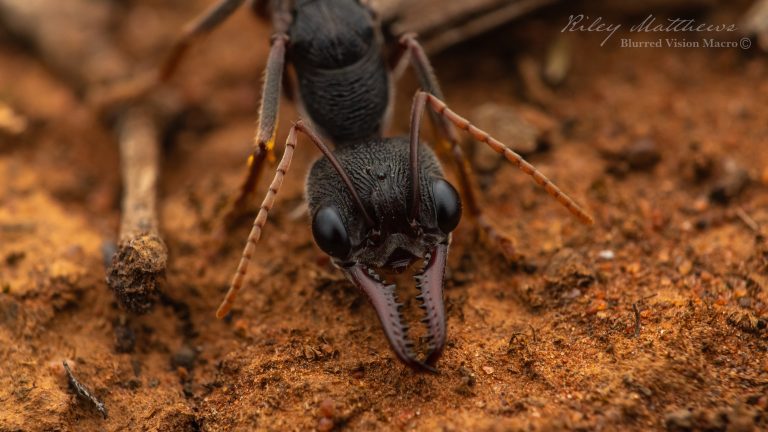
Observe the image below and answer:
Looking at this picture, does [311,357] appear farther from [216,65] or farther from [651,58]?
[651,58]

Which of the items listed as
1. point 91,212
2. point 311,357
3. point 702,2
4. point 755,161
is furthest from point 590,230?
point 91,212

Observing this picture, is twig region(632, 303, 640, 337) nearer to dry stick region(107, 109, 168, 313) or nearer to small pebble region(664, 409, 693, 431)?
small pebble region(664, 409, 693, 431)

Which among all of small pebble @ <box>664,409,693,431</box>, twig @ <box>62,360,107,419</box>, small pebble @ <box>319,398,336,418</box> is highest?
small pebble @ <box>664,409,693,431</box>

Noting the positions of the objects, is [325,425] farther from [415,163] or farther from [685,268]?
[685,268]
